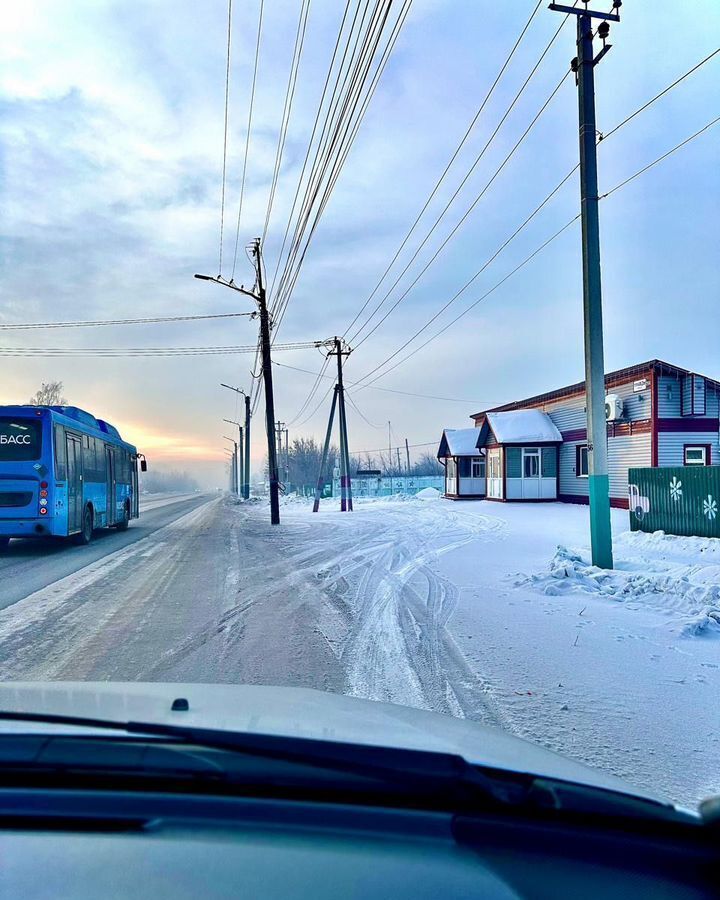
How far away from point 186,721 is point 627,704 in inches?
144

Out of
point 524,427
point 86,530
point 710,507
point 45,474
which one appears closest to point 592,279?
point 710,507

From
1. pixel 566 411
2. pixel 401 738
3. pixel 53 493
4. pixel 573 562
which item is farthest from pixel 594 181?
pixel 566 411

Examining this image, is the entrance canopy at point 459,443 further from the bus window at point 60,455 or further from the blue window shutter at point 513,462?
the bus window at point 60,455

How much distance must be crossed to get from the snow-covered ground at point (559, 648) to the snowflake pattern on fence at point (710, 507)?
1.74 metres

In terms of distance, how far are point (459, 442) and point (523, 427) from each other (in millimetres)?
8093

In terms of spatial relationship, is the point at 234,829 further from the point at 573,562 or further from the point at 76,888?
the point at 573,562

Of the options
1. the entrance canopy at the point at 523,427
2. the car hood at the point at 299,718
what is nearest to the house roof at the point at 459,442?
the entrance canopy at the point at 523,427

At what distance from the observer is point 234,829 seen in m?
1.49

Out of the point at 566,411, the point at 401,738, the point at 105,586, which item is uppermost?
the point at 566,411

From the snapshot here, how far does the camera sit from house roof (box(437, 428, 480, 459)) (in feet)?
132

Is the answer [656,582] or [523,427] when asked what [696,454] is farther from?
[656,582]

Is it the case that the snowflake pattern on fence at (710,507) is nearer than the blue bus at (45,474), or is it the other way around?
the blue bus at (45,474)

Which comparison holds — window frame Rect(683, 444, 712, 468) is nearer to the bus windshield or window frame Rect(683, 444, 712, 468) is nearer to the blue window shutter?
the blue window shutter

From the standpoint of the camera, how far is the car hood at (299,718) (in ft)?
6.36
